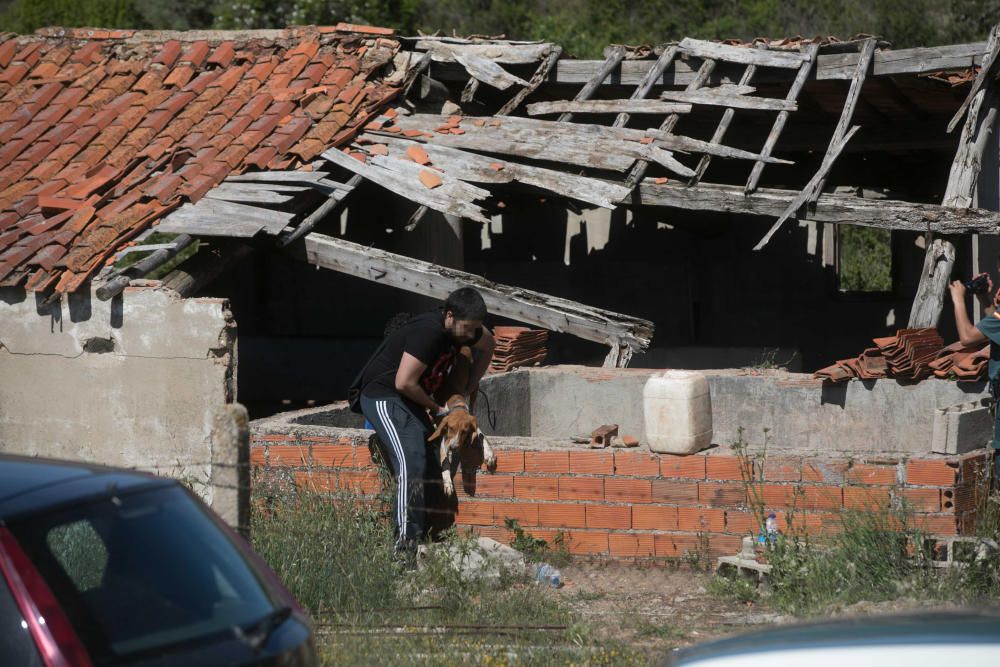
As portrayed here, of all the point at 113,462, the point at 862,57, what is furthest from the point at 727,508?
the point at 862,57

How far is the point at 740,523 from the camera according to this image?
A: 7113 millimetres

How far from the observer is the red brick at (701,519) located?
7148 millimetres

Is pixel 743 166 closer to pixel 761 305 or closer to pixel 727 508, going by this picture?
pixel 761 305

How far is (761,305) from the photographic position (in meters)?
16.1

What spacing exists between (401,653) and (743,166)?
33.7 ft

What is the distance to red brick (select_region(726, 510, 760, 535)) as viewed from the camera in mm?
7078

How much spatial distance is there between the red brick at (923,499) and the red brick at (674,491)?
1156 millimetres

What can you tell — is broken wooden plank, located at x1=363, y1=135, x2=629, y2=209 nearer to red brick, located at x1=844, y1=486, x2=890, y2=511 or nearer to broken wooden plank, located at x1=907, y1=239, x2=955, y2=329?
broken wooden plank, located at x1=907, y1=239, x2=955, y2=329

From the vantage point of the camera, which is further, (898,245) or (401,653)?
(898,245)

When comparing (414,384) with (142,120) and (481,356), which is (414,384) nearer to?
(481,356)

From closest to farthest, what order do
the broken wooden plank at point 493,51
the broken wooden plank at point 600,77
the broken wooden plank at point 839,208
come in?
the broken wooden plank at point 839,208 → the broken wooden plank at point 600,77 → the broken wooden plank at point 493,51

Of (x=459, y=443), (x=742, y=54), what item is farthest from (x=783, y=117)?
(x=459, y=443)

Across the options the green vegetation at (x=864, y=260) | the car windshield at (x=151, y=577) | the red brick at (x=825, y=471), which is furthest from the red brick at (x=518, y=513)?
the green vegetation at (x=864, y=260)

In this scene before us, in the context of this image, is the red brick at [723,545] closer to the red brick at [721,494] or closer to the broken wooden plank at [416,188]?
the red brick at [721,494]
